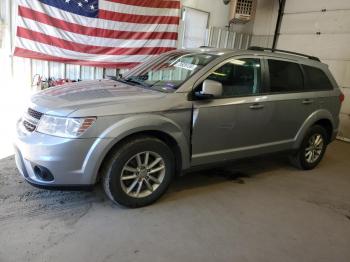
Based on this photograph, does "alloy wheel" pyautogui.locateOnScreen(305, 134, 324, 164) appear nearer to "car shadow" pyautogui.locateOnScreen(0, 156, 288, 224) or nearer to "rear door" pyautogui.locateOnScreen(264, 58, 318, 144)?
"rear door" pyautogui.locateOnScreen(264, 58, 318, 144)

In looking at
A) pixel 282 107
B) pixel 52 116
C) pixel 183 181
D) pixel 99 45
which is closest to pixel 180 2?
pixel 99 45

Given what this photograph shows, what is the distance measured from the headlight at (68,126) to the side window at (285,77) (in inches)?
82.7

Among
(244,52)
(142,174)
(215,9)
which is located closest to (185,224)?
(142,174)

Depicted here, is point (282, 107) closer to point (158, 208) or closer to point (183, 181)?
point (183, 181)

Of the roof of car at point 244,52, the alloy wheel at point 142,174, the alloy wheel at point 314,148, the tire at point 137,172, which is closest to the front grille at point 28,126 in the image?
the tire at point 137,172

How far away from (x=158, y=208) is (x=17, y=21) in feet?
12.3

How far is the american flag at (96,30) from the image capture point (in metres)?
4.89

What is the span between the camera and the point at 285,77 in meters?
3.67

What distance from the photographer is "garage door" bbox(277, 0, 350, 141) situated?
253 inches

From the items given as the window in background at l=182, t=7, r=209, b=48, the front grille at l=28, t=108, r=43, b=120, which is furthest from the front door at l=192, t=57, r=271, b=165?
the window in background at l=182, t=7, r=209, b=48

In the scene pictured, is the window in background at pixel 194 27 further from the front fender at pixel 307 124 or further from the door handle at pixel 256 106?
the door handle at pixel 256 106

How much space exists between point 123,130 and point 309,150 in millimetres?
2778

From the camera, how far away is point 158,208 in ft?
9.52


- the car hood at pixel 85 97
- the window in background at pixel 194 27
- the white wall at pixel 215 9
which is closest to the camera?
the car hood at pixel 85 97
